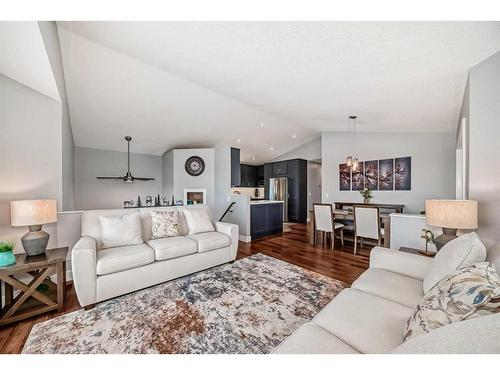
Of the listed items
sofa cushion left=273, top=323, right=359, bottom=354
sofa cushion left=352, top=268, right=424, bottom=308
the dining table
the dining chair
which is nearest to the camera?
sofa cushion left=273, top=323, right=359, bottom=354

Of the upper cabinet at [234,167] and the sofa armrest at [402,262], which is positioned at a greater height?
A: the upper cabinet at [234,167]

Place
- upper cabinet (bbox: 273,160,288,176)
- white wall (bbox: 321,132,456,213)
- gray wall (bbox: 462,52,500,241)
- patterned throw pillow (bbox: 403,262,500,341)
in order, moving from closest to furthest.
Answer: patterned throw pillow (bbox: 403,262,500,341)
gray wall (bbox: 462,52,500,241)
white wall (bbox: 321,132,456,213)
upper cabinet (bbox: 273,160,288,176)

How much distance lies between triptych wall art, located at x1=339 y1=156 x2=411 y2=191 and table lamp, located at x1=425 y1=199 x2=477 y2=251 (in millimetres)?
3236

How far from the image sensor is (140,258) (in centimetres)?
228

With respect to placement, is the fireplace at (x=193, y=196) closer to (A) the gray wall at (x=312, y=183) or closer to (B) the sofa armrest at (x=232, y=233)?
(B) the sofa armrest at (x=232, y=233)

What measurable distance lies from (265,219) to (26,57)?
4452 millimetres

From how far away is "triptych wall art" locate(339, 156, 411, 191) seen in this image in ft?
15.5

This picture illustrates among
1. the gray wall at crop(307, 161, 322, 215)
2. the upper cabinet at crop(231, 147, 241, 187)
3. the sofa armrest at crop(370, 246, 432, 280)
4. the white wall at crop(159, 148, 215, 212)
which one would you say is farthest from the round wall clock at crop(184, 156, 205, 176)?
the sofa armrest at crop(370, 246, 432, 280)

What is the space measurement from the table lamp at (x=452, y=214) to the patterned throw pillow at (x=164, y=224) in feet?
9.81

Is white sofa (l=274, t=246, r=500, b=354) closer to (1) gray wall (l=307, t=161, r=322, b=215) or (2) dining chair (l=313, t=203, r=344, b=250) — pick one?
(2) dining chair (l=313, t=203, r=344, b=250)

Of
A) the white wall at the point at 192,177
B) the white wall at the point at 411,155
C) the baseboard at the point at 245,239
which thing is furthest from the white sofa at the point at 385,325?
the white wall at the point at 192,177

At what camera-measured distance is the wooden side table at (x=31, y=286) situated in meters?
1.77

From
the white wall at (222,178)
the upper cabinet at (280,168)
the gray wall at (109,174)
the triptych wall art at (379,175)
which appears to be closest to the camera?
the triptych wall art at (379,175)
